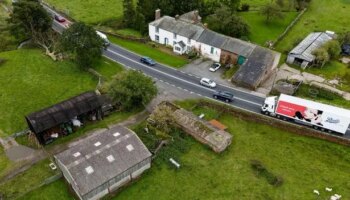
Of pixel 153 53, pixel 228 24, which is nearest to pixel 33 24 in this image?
pixel 153 53

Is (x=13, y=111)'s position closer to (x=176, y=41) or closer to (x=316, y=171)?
(x=176, y=41)

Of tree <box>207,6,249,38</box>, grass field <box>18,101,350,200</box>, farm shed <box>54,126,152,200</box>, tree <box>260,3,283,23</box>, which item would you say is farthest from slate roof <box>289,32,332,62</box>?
farm shed <box>54,126,152,200</box>

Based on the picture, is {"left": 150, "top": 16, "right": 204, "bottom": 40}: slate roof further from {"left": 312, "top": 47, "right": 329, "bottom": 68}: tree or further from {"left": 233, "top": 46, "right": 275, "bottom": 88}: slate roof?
{"left": 312, "top": 47, "right": 329, "bottom": 68}: tree

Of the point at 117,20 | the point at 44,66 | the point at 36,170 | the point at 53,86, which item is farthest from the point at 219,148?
the point at 117,20

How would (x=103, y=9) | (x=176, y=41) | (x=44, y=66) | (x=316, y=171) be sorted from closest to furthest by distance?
1. (x=316, y=171)
2. (x=44, y=66)
3. (x=176, y=41)
4. (x=103, y=9)

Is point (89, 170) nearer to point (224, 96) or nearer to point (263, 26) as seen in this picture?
point (224, 96)

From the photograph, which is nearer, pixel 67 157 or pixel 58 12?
pixel 67 157
